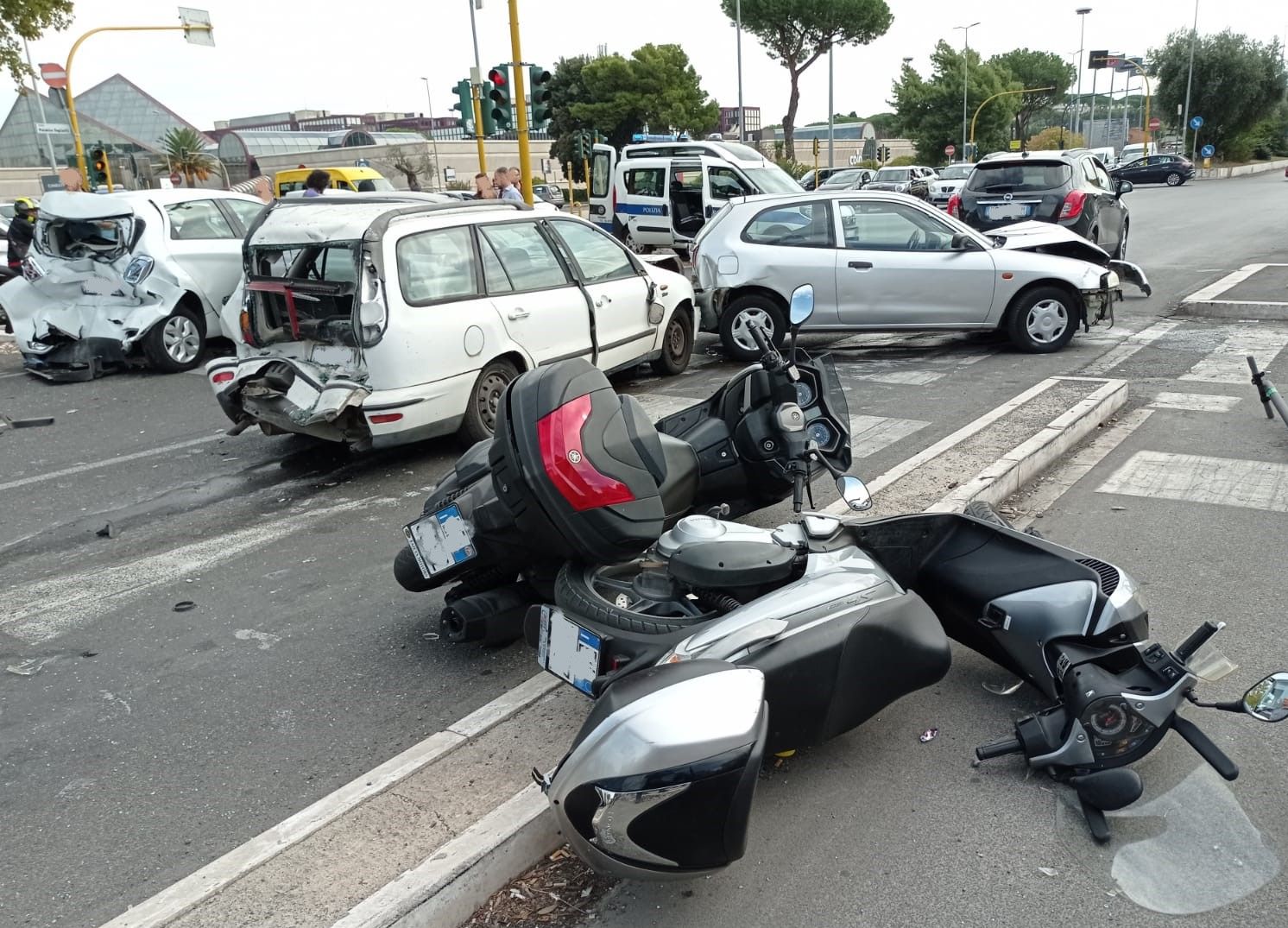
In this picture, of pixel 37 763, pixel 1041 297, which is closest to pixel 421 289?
pixel 37 763

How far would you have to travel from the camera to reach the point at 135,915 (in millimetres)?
2666

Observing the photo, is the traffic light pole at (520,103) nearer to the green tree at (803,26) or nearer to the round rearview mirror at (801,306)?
A: the round rearview mirror at (801,306)

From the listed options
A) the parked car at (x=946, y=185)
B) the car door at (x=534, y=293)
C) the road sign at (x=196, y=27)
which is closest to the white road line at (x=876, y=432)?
the car door at (x=534, y=293)

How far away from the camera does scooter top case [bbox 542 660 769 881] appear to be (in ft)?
8.09

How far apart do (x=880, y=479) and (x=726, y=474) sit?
1.64 m

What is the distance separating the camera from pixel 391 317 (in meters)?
6.64

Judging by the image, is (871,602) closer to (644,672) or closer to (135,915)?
(644,672)

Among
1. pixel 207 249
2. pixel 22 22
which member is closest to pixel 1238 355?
pixel 207 249

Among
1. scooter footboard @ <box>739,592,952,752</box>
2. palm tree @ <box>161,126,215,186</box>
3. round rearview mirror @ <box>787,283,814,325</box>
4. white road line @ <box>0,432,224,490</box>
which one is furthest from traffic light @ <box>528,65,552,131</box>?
palm tree @ <box>161,126,215,186</box>

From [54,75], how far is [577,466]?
27.6m

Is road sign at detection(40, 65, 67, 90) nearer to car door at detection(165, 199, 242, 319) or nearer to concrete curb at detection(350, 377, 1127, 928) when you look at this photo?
car door at detection(165, 199, 242, 319)

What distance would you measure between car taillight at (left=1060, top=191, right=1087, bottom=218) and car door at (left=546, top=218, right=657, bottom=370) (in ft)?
27.4

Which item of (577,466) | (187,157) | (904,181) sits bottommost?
(577,466)

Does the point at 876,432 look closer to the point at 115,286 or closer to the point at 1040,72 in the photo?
the point at 115,286
